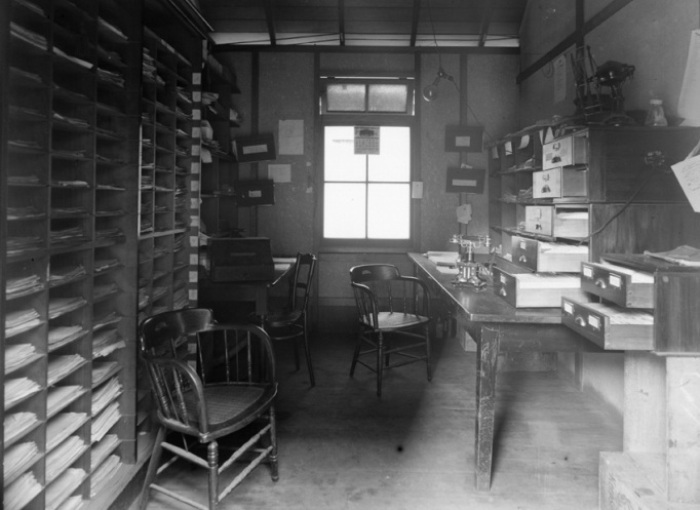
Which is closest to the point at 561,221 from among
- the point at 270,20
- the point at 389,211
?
the point at 389,211

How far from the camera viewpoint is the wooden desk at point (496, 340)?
2316 millimetres

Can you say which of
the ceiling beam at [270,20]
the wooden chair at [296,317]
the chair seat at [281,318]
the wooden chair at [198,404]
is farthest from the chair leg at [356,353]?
the ceiling beam at [270,20]

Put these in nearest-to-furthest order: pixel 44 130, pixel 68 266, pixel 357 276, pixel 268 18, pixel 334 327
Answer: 1. pixel 44 130
2. pixel 68 266
3. pixel 357 276
4. pixel 268 18
5. pixel 334 327

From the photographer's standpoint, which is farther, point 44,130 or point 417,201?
point 417,201

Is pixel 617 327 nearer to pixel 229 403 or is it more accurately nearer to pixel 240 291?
pixel 229 403

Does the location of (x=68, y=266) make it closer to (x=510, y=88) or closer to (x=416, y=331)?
(x=416, y=331)

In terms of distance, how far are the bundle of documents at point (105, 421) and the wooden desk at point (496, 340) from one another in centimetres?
154

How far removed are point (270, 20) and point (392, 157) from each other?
168 centimetres

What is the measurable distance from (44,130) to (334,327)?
4002mm

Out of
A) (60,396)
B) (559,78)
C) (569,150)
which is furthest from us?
(559,78)

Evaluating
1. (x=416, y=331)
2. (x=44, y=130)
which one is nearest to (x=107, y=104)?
(x=44, y=130)

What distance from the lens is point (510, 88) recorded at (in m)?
5.48

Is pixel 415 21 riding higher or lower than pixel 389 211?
higher

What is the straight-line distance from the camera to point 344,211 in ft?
18.6
